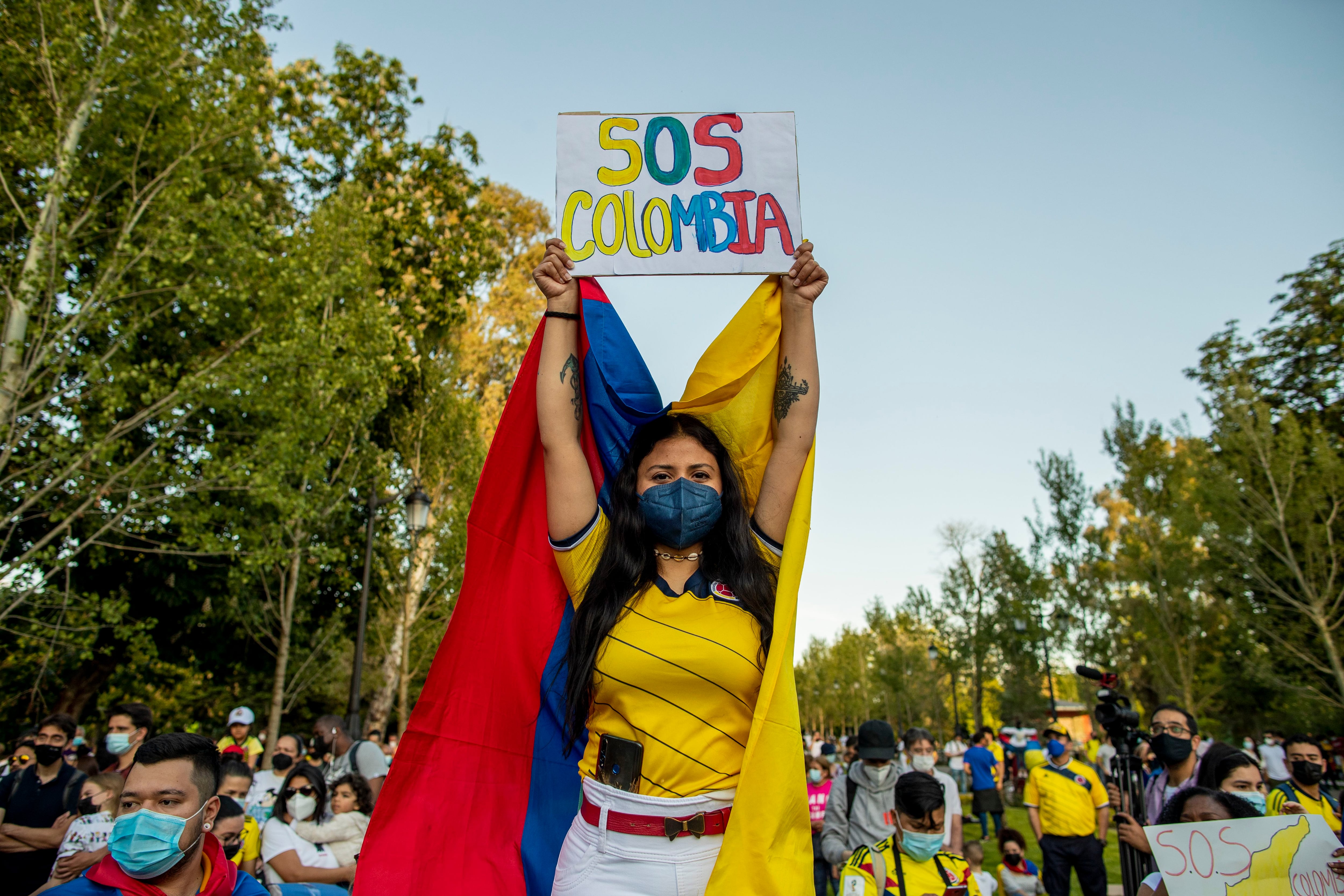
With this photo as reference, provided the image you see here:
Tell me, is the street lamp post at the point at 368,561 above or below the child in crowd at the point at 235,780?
above

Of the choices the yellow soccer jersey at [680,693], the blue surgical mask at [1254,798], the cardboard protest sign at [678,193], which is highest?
the cardboard protest sign at [678,193]

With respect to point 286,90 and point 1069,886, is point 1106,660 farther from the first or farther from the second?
point 286,90

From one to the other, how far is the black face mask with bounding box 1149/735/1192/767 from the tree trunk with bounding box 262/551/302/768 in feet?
45.7

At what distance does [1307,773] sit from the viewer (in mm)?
6012

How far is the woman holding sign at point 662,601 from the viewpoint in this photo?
2246mm

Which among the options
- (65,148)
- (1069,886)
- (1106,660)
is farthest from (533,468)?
(1106,660)

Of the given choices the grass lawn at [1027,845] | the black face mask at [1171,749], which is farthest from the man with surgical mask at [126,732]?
the grass lawn at [1027,845]

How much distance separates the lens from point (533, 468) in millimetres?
3131

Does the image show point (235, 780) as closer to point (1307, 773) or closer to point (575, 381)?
point (575, 381)

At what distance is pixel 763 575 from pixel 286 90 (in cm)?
2227

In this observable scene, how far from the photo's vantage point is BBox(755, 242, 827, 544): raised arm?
9.05ft


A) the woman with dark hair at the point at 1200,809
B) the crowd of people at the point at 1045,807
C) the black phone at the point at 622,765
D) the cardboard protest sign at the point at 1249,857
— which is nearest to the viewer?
the black phone at the point at 622,765

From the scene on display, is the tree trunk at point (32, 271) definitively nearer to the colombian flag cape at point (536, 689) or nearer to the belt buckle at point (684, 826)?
the colombian flag cape at point (536, 689)

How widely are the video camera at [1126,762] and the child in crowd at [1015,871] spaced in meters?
4.26
